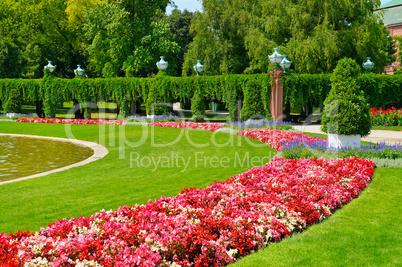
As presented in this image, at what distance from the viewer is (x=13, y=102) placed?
3216 centimetres

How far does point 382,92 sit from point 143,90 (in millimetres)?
17931

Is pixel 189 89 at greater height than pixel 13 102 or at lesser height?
greater

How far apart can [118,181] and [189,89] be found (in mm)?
19455

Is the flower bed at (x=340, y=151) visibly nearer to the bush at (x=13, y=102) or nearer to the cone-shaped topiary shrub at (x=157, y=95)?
the cone-shaped topiary shrub at (x=157, y=95)

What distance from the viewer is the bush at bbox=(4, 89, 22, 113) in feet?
105

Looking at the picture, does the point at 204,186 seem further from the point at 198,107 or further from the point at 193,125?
the point at 198,107

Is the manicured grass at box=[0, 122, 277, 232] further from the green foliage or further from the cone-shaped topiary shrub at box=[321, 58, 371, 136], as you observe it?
the green foliage

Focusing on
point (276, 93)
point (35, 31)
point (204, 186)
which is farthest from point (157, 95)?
point (35, 31)

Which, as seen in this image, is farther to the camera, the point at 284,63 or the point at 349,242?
the point at 284,63

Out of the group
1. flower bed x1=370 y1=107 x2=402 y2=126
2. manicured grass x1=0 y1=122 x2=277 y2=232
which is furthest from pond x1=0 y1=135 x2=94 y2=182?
flower bed x1=370 y1=107 x2=402 y2=126

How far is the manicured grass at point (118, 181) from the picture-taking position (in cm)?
640

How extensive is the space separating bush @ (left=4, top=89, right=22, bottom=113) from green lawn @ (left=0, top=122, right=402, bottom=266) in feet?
79.6

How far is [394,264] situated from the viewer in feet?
14.0

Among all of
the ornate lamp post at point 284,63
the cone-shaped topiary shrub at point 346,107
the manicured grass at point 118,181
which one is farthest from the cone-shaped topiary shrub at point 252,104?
the cone-shaped topiary shrub at point 346,107
